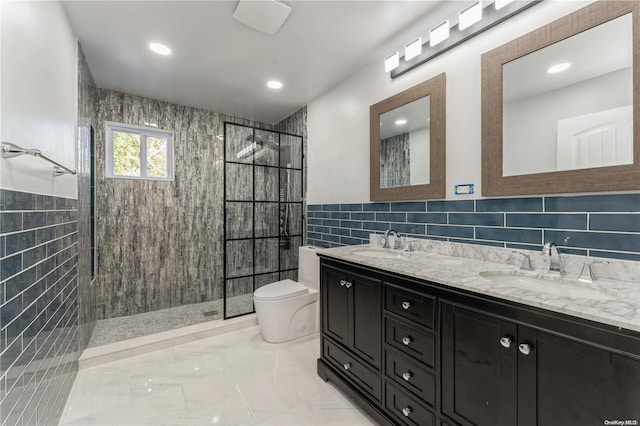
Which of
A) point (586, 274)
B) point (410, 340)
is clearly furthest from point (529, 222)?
point (410, 340)

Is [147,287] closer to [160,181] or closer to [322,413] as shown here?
[160,181]

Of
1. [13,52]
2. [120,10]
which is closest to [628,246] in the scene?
[13,52]

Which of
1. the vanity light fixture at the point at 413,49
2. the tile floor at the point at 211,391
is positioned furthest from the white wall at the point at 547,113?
the tile floor at the point at 211,391

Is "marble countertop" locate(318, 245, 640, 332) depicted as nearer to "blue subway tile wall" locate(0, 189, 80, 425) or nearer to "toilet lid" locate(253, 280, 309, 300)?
"toilet lid" locate(253, 280, 309, 300)

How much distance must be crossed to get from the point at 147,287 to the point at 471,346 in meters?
3.29

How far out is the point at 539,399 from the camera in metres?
0.89

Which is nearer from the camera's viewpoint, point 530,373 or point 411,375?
point 530,373

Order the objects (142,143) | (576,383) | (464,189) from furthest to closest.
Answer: (142,143) < (464,189) < (576,383)

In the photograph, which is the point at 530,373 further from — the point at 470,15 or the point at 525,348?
the point at 470,15

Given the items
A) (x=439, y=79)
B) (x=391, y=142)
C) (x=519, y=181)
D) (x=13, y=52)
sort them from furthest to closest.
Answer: (x=391, y=142) < (x=439, y=79) < (x=519, y=181) < (x=13, y=52)

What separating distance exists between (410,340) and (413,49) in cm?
184

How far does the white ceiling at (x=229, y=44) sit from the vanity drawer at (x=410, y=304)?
1.69 metres

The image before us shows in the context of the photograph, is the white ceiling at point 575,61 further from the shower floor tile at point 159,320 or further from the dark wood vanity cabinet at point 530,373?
the shower floor tile at point 159,320

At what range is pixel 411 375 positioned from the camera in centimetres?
133
